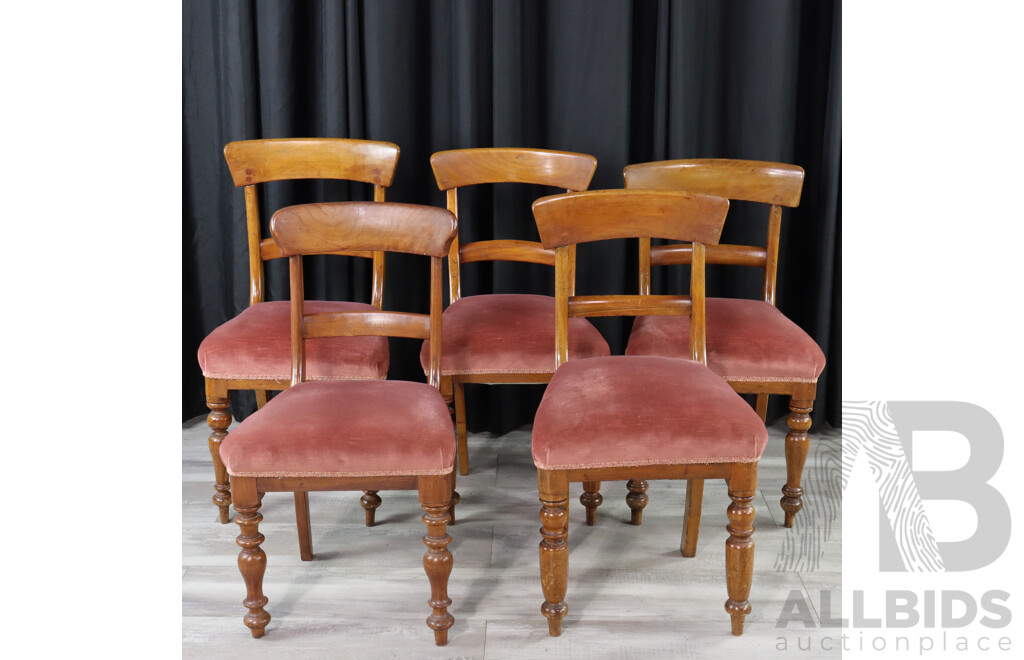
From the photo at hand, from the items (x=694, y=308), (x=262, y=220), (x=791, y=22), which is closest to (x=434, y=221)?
(x=694, y=308)

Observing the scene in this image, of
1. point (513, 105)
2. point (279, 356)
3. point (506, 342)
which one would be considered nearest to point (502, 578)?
point (506, 342)

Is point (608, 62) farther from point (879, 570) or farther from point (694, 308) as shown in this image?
point (879, 570)

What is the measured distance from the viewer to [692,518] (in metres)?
2.28

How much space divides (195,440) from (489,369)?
1.34 m

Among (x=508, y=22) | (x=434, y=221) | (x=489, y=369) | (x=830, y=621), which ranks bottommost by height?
(x=830, y=621)

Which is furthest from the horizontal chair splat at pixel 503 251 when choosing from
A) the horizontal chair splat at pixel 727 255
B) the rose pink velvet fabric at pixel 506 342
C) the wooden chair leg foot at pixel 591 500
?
the wooden chair leg foot at pixel 591 500

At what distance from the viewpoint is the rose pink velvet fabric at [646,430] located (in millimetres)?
1834

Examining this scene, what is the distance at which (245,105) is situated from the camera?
2.98 meters

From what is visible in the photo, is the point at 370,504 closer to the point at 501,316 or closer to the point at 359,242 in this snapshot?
the point at 501,316

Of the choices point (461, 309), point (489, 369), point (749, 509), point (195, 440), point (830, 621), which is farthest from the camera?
point (195, 440)

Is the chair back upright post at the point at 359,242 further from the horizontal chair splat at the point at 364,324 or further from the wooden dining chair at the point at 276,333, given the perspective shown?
the wooden dining chair at the point at 276,333

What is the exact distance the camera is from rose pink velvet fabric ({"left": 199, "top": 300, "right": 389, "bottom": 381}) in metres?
2.34

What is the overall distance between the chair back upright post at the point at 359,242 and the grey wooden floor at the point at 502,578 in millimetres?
508

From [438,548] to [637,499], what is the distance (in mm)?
754
